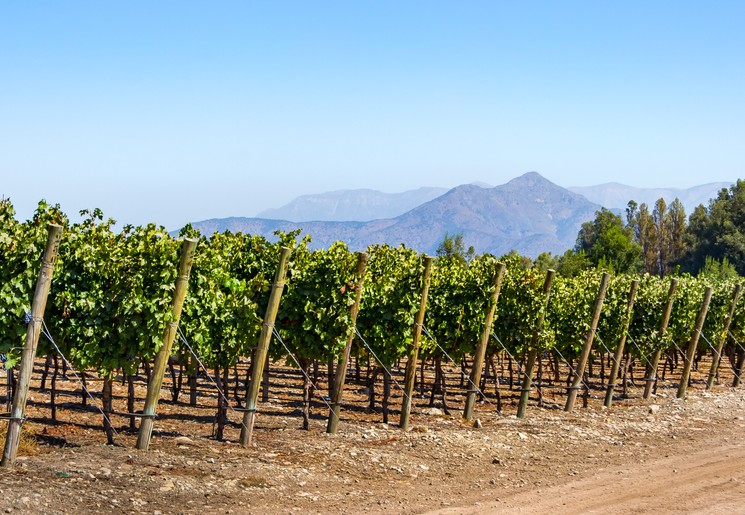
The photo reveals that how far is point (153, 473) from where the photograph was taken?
39.0ft

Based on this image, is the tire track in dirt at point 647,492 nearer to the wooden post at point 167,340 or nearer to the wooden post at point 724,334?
the wooden post at point 167,340

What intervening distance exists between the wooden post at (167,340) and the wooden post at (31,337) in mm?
1879

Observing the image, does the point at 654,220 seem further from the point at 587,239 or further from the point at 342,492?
the point at 342,492

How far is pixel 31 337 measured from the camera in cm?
1128

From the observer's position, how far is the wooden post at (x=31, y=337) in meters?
11.3

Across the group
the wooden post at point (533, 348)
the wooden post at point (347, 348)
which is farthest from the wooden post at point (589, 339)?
the wooden post at point (347, 348)

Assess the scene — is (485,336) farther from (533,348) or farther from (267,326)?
(267,326)

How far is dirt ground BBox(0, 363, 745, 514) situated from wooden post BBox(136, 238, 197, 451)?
1.33 feet

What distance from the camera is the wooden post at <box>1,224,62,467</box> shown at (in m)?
11.3

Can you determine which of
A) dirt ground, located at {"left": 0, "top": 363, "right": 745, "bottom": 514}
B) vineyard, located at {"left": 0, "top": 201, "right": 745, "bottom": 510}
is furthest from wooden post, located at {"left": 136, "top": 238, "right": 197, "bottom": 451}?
dirt ground, located at {"left": 0, "top": 363, "right": 745, "bottom": 514}

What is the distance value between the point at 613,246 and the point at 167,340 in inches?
4539

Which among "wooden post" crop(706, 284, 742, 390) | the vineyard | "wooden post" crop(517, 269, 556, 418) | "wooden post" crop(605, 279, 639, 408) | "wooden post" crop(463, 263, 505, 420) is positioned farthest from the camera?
"wooden post" crop(706, 284, 742, 390)

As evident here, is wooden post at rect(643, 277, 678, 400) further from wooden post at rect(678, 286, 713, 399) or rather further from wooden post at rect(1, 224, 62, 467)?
wooden post at rect(1, 224, 62, 467)

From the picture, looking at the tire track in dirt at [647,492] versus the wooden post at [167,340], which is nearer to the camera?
the tire track in dirt at [647,492]
